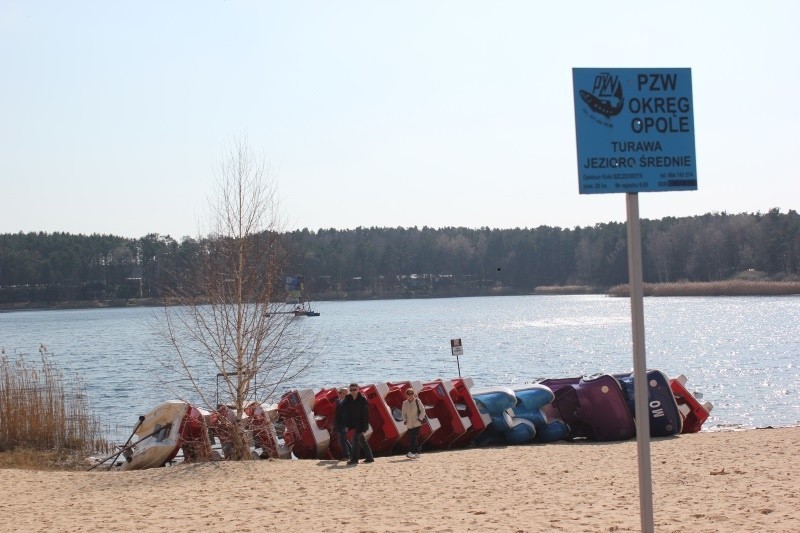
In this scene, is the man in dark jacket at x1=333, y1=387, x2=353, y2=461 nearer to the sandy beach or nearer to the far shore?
the sandy beach

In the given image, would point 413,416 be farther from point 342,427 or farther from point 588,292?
point 588,292

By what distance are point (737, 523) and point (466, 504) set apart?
3414 millimetres

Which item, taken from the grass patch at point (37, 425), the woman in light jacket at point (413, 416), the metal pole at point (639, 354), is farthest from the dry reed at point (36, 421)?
the metal pole at point (639, 354)

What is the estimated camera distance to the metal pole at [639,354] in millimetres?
6453

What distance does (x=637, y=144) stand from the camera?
6715mm

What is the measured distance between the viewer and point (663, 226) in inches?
5989

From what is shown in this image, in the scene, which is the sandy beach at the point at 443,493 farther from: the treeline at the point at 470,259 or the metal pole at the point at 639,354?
the treeline at the point at 470,259

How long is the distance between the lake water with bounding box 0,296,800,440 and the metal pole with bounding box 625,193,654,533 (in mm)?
14705

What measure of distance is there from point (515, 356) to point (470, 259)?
111703mm

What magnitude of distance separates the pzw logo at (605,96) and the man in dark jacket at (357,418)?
1205 cm

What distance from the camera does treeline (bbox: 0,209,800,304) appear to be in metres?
128

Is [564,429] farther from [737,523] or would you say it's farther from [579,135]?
[579,135]

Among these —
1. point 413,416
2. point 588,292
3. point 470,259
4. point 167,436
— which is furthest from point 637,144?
point 470,259

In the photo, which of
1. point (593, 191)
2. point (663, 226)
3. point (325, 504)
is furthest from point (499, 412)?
point (663, 226)
